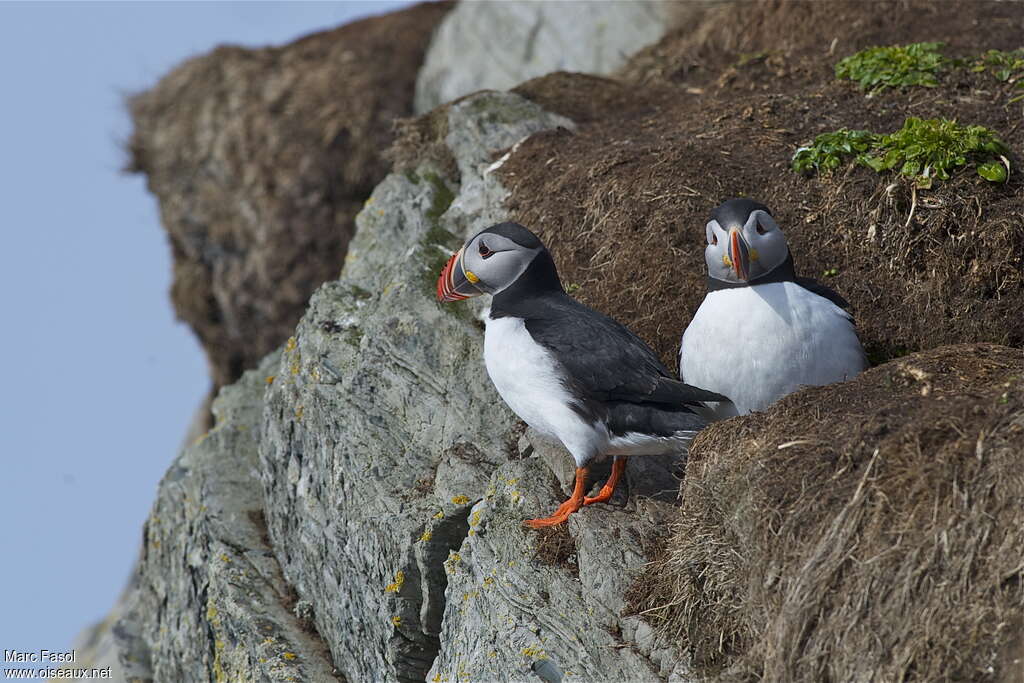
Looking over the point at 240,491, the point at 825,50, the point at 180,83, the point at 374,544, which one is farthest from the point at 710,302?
the point at 180,83

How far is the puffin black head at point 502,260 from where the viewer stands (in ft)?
21.8

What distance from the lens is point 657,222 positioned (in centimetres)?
812

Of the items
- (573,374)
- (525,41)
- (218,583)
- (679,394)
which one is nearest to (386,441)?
(218,583)

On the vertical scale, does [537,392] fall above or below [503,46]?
above

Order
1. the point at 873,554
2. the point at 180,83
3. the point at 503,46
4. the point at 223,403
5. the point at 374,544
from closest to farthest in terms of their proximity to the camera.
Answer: the point at 873,554
the point at 374,544
the point at 223,403
the point at 503,46
the point at 180,83

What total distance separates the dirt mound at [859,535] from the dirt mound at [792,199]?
5.15 ft

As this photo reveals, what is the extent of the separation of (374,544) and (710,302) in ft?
9.33

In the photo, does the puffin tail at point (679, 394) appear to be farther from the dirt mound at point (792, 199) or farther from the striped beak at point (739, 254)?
the dirt mound at point (792, 199)

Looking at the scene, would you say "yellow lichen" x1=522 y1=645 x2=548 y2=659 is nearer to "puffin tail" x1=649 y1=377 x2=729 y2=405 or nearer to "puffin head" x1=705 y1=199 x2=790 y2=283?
"puffin tail" x1=649 y1=377 x2=729 y2=405

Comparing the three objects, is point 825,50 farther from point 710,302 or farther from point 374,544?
point 374,544

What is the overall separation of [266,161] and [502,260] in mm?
11396

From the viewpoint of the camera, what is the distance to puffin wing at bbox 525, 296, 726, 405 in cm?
596

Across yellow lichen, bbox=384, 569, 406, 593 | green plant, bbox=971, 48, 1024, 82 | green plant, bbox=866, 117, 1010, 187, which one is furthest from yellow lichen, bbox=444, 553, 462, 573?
green plant, bbox=971, 48, 1024, 82

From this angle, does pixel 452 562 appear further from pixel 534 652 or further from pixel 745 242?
pixel 745 242
